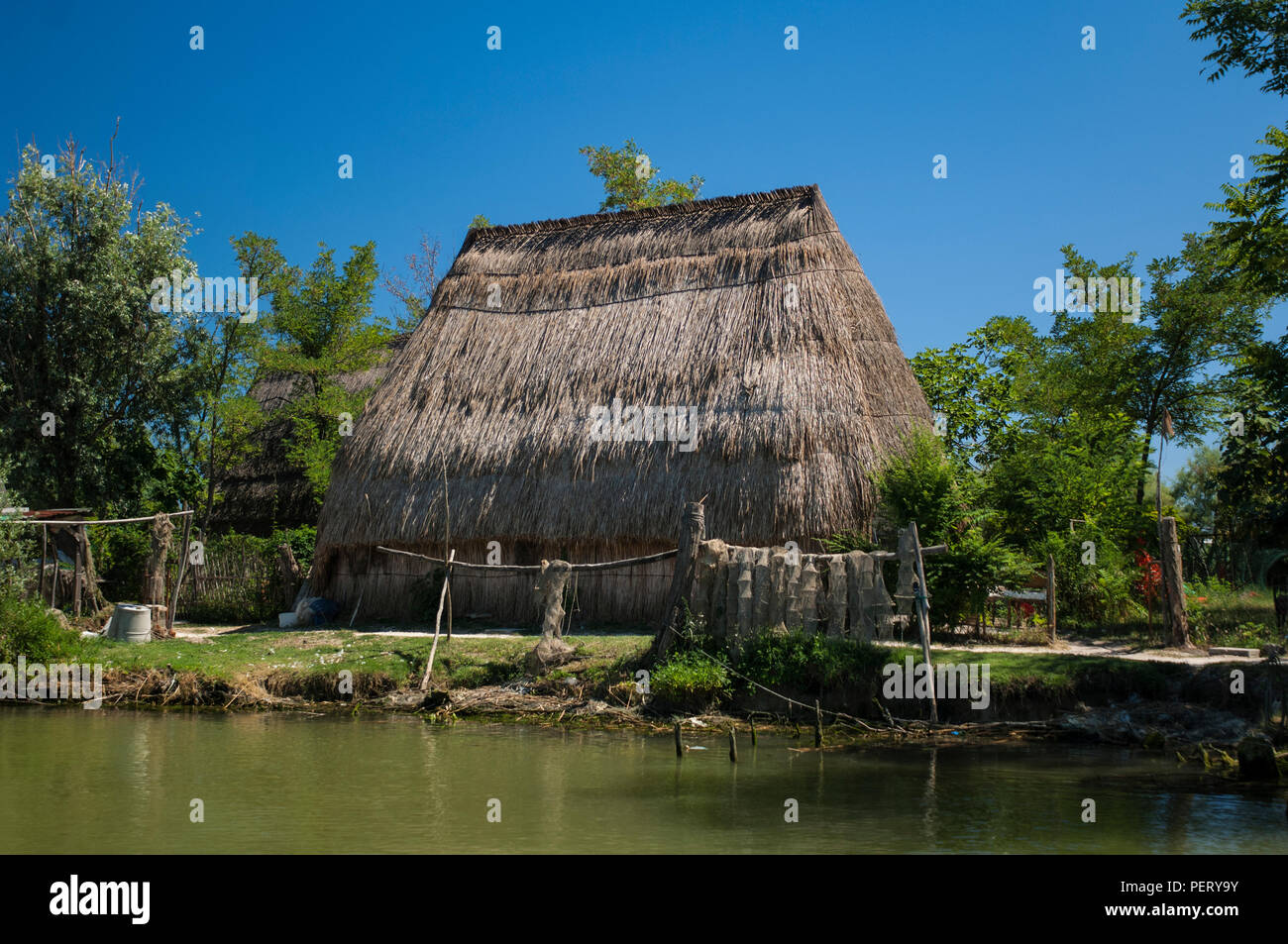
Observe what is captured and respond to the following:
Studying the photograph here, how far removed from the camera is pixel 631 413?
17.8 metres

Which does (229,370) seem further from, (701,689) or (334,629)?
(701,689)

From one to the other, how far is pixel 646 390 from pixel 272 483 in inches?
482

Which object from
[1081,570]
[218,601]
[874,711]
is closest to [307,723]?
[874,711]

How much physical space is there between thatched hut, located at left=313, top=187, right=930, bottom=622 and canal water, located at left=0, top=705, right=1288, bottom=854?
5333 millimetres

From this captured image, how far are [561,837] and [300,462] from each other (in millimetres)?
19064

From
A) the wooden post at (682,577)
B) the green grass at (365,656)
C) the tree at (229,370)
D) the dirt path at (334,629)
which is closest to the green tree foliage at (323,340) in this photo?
the tree at (229,370)

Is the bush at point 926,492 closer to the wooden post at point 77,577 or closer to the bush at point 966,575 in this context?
the bush at point 966,575

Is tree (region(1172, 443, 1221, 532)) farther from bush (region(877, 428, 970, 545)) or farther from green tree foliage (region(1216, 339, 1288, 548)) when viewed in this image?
bush (region(877, 428, 970, 545))

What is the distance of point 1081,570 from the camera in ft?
51.4

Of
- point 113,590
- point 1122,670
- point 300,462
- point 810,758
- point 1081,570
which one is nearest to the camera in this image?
point 810,758

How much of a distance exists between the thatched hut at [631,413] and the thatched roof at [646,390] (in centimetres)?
4

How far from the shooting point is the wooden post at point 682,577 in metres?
12.8

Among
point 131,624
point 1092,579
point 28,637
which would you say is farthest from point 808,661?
point 28,637
